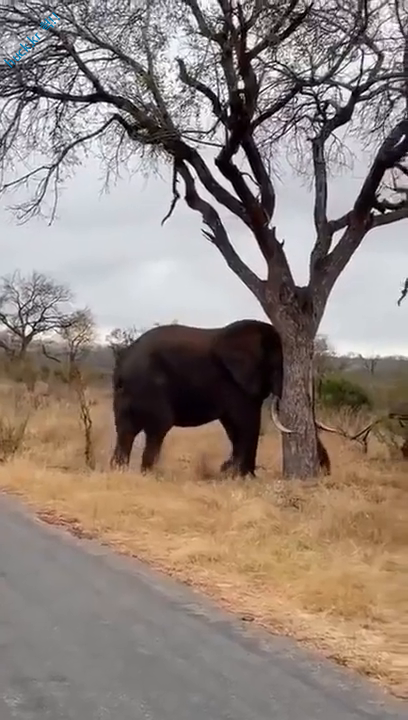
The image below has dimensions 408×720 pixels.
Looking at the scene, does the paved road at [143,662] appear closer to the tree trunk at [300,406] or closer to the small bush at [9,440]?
the tree trunk at [300,406]

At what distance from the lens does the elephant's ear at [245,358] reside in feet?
48.0

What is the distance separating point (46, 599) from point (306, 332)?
24.7 ft

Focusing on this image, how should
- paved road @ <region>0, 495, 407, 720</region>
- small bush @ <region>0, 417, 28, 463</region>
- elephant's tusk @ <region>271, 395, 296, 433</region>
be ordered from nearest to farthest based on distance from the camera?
paved road @ <region>0, 495, 407, 720</region> < elephant's tusk @ <region>271, 395, 296, 433</region> < small bush @ <region>0, 417, 28, 463</region>

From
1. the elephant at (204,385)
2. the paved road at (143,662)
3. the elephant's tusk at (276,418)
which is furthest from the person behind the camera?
the elephant at (204,385)

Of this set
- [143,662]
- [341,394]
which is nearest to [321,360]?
[341,394]

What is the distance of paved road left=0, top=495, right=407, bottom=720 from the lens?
16.6 ft

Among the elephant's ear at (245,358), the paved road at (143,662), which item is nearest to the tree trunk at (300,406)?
the elephant's ear at (245,358)

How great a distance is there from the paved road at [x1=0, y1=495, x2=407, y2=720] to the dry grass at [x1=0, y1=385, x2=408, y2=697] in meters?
0.29

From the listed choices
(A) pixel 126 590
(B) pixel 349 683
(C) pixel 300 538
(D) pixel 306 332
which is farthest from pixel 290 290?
(B) pixel 349 683

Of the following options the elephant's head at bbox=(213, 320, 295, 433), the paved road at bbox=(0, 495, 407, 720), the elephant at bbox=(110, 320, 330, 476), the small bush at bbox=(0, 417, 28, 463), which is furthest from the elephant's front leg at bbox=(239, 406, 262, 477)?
the paved road at bbox=(0, 495, 407, 720)

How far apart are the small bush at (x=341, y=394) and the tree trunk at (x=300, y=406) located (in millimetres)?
10955

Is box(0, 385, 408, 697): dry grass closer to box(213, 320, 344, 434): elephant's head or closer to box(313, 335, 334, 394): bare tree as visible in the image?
box(213, 320, 344, 434): elephant's head

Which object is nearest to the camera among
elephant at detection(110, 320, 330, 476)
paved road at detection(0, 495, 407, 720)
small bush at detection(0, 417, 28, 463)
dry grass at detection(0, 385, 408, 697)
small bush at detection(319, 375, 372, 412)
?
paved road at detection(0, 495, 407, 720)

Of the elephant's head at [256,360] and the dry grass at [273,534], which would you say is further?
the elephant's head at [256,360]
